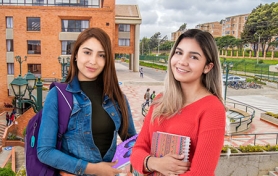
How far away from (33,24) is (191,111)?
27342 mm

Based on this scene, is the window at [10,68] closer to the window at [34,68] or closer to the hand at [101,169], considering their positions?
the window at [34,68]

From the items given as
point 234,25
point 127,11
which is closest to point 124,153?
point 127,11

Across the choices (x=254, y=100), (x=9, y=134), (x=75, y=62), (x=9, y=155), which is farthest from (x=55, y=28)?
(x=75, y=62)

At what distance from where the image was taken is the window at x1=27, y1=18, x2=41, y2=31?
2612cm

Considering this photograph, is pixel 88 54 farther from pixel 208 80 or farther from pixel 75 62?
pixel 208 80

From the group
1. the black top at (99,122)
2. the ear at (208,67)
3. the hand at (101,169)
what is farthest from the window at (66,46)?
the ear at (208,67)

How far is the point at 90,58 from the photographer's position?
1.99 meters

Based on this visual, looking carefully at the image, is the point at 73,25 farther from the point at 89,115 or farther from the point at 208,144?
the point at 208,144

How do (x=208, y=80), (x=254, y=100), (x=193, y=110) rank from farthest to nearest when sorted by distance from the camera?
(x=254, y=100) < (x=208, y=80) < (x=193, y=110)

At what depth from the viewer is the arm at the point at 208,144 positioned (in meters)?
1.60

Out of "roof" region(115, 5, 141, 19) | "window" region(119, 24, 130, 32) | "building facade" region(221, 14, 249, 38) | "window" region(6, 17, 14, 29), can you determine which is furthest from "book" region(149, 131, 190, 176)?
"building facade" region(221, 14, 249, 38)

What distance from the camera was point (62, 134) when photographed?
1.84 meters

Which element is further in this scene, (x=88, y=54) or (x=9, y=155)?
(x=9, y=155)

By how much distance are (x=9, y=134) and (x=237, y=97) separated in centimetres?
1669
